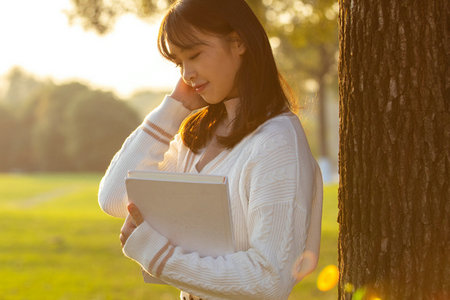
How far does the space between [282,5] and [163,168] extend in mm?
9923

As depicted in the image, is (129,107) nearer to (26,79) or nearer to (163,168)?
(26,79)

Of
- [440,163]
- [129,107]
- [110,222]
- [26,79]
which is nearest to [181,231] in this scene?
[440,163]

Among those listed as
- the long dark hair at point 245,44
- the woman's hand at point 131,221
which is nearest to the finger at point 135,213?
the woman's hand at point 131,221

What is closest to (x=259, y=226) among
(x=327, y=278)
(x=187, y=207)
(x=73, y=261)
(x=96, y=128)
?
(x=187, y=207)

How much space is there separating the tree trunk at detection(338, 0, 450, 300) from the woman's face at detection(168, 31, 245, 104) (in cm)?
46

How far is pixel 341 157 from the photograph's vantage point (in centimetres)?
236

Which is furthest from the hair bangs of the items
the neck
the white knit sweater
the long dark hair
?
the white knit sweater

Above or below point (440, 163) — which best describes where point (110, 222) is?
below

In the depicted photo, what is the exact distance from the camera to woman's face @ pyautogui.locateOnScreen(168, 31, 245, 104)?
7.27ft

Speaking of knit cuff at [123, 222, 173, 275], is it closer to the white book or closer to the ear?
the white book

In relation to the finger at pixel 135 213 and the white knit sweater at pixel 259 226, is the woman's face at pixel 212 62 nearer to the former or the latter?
the white knit sweater at pixel 259 226

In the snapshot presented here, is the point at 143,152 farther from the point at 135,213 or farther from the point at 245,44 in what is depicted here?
the point at 245,44

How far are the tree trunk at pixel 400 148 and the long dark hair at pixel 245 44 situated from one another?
32cm

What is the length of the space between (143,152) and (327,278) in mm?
5973
